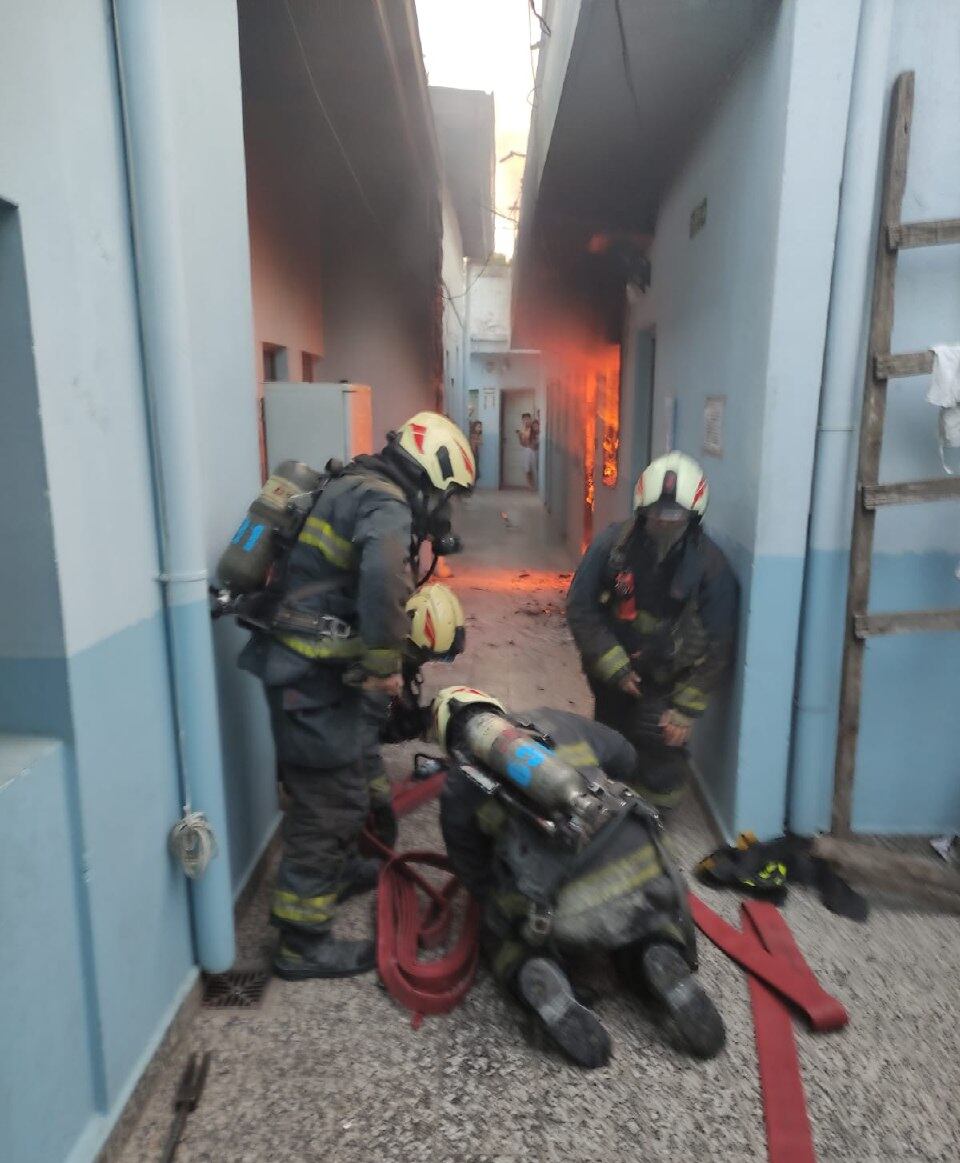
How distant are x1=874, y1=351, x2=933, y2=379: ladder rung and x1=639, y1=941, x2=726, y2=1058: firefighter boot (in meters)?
2.20

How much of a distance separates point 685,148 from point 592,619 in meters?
2.98

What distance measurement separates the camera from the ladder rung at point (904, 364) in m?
2.92

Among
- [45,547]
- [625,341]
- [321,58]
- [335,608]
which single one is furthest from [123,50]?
[625,341]

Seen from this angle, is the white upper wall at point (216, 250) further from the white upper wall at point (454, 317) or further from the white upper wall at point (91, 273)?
the white upper wall at point (454, 317)

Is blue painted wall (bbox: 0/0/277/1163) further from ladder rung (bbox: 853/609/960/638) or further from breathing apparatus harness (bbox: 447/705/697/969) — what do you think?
ladder rung (bbox: 853/609/960/638)

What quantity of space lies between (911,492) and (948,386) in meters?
0.40

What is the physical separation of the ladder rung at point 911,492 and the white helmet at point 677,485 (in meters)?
0.64

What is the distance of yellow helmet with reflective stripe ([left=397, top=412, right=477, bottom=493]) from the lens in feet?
9.55

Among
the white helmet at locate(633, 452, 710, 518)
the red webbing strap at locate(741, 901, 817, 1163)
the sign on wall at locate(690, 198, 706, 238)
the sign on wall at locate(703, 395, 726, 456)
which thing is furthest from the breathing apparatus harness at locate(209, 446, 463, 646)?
the sign on wall at locate(690, 198, 706, 238)

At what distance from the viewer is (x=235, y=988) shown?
8.77 feet

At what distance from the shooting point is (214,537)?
9.42 feet

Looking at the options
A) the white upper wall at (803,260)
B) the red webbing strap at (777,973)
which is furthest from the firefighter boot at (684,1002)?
the white upper wall at (803,260)

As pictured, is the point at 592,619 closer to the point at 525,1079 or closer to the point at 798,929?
the point at 798,929

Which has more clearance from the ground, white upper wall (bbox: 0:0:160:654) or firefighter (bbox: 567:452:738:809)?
white upper wall (bbox: 0:0:160:654)
